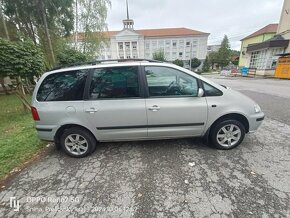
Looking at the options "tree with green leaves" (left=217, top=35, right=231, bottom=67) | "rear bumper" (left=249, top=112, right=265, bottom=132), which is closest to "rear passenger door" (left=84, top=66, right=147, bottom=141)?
"rear bumper" (left=249, top=112, right=265, bottom=132)

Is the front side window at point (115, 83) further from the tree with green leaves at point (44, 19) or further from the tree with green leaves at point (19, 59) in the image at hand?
the tree with green leaves at point (44, 19)

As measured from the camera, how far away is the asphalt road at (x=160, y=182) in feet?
7.05

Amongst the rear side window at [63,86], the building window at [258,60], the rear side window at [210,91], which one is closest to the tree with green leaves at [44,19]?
the rear side window at [63,86]

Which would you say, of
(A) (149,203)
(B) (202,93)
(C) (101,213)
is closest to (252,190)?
(A) (149,203)

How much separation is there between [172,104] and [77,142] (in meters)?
1.98

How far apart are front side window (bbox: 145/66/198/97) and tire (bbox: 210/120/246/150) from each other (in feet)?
2.77

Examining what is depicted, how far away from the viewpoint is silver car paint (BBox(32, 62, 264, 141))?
3.09 metres

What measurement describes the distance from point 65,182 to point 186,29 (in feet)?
219

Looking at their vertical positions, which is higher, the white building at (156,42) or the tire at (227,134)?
the white building at (156,42)

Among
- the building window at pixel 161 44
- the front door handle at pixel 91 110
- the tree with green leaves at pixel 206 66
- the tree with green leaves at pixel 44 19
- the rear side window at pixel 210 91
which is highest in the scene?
the building window at pixel 161 44

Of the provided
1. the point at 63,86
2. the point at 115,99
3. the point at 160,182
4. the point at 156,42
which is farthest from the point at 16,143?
the point at 156,42

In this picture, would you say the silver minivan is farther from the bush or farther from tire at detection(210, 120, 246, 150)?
the bush

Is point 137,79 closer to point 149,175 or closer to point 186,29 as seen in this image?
point 149,175

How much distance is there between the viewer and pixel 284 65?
17.5m
